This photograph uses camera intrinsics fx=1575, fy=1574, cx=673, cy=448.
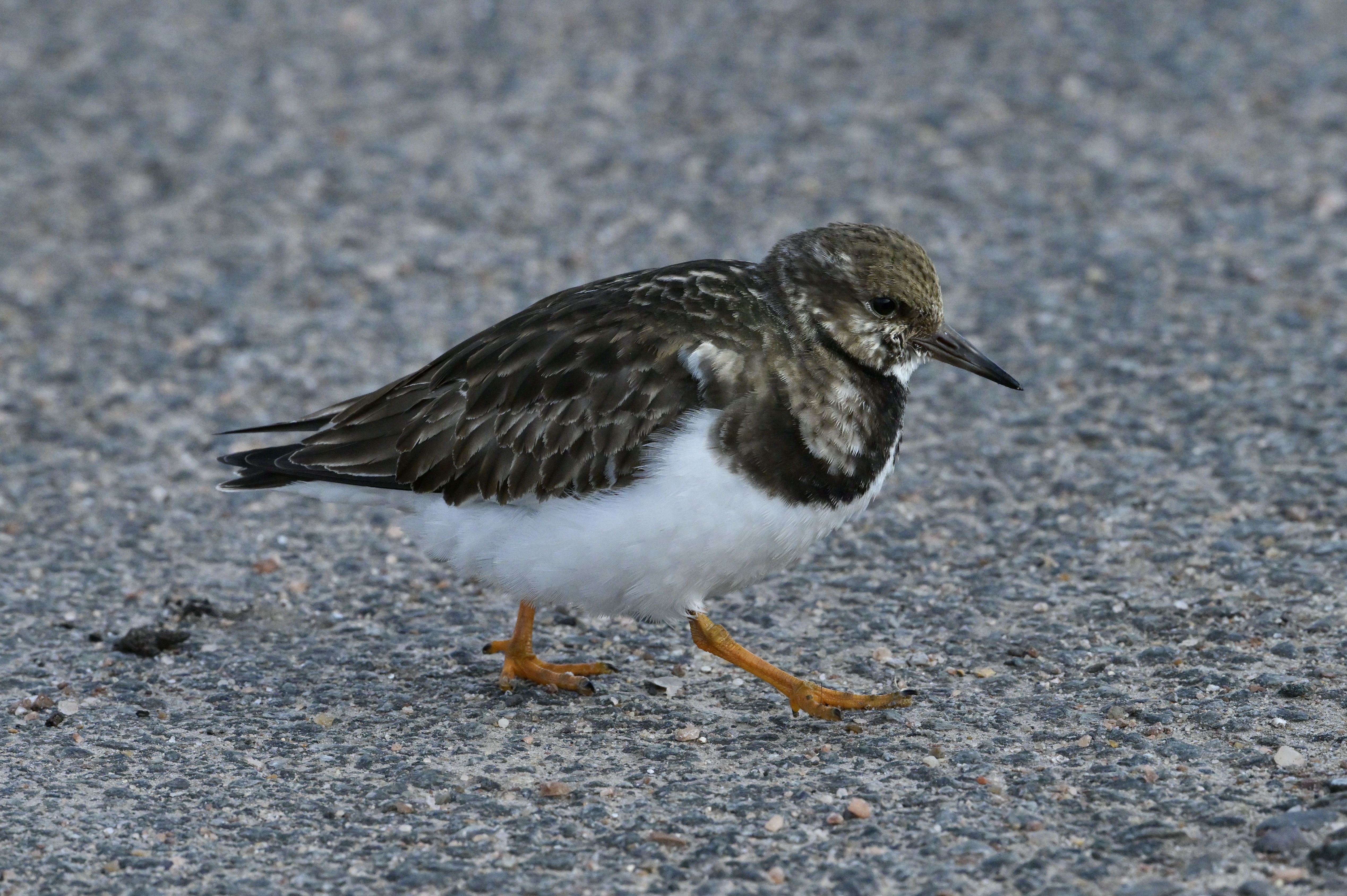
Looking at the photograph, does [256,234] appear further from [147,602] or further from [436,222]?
[147,602]

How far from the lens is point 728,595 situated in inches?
231

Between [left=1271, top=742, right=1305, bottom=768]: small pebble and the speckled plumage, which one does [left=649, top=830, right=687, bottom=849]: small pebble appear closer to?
the speckled plumage

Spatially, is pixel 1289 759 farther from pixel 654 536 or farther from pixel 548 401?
pixel 548 401

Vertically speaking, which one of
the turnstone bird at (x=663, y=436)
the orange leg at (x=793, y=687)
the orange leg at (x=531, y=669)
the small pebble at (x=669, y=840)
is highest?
the turnstone bird at (x=663, y=436)

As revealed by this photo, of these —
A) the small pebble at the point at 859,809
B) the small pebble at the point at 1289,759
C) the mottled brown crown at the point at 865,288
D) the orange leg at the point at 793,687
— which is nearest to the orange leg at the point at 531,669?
the orange leg at the point at 793,687

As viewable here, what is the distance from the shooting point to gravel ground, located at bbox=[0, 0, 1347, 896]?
4.23 m

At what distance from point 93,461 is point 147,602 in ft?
4.08

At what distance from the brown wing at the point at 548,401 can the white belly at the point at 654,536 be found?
80 millimetres

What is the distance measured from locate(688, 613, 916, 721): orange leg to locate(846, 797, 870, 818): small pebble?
533 mm

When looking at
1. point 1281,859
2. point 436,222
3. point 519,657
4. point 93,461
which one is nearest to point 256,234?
point 436,222

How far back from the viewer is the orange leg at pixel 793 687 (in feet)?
15.7

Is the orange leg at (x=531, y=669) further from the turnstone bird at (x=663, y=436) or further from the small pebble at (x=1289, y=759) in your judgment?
the small pebble at (x=1289, y=759)

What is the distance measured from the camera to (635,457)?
4621mm

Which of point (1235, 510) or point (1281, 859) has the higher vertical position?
point (1235, 510)
